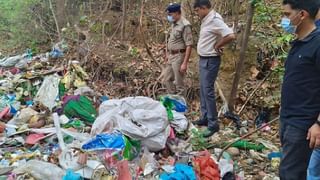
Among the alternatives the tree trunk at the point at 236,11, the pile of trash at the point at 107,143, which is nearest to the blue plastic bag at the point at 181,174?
the pile of trash at the point at 107,143

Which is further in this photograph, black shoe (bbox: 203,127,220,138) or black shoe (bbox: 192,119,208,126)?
black shoe (bbox: 192,119,208,126)

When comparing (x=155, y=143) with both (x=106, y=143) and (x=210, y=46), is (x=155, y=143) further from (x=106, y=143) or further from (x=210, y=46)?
(x=210, y=46)

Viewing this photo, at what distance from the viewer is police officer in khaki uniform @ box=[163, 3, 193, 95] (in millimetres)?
5297

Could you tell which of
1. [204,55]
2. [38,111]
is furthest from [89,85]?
[204,55]

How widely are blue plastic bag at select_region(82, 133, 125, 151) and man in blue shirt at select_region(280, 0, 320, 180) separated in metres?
1.88

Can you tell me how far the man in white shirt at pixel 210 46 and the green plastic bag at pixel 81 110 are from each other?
1.49 metres

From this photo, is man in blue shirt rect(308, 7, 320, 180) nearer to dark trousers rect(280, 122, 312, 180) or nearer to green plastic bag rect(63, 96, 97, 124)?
dark trousers rect(280, 122, 312, 180)

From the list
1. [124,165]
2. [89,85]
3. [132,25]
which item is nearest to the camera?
[124,165]

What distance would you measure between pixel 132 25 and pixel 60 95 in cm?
295

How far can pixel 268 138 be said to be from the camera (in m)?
4.93

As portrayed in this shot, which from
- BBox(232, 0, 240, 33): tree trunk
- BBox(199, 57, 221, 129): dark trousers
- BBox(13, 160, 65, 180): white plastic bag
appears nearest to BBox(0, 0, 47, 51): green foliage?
BBox(232, 0, 240, 33): tree trunk

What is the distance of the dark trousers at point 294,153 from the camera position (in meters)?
2.48

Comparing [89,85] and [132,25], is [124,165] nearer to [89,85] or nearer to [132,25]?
[89,85]

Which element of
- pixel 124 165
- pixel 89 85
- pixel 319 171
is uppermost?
pixel 319 171
